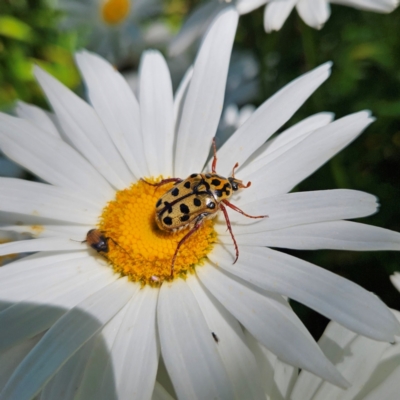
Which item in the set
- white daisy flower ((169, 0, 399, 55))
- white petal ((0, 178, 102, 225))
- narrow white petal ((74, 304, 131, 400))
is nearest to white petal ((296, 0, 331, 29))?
white daisy flower ((169, 0, 399, 55))

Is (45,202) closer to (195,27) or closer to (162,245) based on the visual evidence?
(162,245)

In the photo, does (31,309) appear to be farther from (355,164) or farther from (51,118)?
(355,164)

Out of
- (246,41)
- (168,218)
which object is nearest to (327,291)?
(168,218)

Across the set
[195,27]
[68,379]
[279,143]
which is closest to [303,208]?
[279,143]

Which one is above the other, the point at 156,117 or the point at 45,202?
the point at 156,117

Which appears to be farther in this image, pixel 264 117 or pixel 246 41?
pixel 246 41
